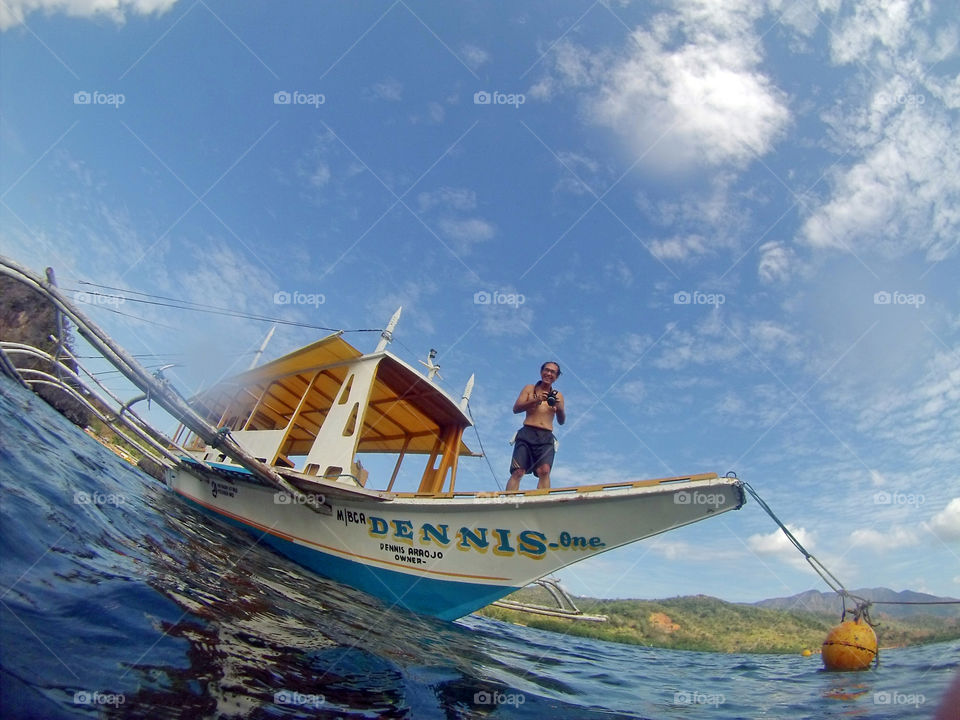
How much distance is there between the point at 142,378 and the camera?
6.98m

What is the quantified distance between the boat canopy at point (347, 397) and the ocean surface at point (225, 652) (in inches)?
157

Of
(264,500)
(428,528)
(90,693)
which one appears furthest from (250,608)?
(264,500)

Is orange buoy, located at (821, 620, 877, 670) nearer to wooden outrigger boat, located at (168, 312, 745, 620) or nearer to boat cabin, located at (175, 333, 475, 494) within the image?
wooden outrigger boat, located at (168, 312, 745, 620)

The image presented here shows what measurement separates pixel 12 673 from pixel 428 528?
233 inches

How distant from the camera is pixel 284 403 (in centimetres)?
1429

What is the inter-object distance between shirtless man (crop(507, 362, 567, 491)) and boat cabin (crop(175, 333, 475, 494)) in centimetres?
191

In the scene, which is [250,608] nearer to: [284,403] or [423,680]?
[423,680]
